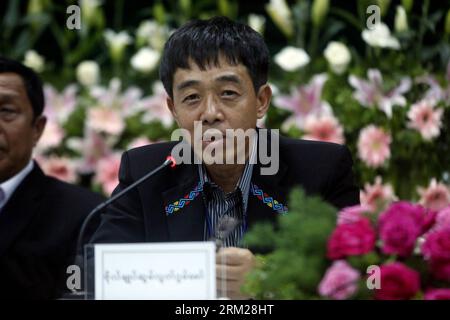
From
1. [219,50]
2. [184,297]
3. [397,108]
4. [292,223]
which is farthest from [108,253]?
A: [397,108]

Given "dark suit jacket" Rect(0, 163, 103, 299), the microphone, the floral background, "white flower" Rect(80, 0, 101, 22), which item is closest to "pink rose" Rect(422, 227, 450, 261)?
the microphone

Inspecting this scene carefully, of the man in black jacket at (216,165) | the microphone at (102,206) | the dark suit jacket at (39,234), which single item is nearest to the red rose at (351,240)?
the microphone at (102,206)

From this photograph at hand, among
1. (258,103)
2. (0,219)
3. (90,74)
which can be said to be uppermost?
(90,74)

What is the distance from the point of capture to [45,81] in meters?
3.73

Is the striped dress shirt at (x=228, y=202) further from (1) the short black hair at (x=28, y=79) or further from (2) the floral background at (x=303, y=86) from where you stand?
(2) the floral background at (x=303, y=86)

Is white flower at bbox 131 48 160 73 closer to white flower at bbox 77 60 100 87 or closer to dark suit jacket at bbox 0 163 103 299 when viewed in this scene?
white flower at bbox 77 60 100 87

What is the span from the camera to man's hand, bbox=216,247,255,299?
1537 mm

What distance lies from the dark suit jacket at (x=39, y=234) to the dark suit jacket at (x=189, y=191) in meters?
0.34

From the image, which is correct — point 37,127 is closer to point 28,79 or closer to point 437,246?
point 28,79

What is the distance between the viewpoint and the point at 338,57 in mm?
3338

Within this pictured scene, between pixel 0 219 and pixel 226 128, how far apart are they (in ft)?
2.74

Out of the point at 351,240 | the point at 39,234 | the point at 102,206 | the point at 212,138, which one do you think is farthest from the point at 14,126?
the point at 351,240

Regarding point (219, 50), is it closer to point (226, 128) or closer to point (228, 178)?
point (226, 128)

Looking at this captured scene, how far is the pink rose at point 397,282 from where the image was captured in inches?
49.9
